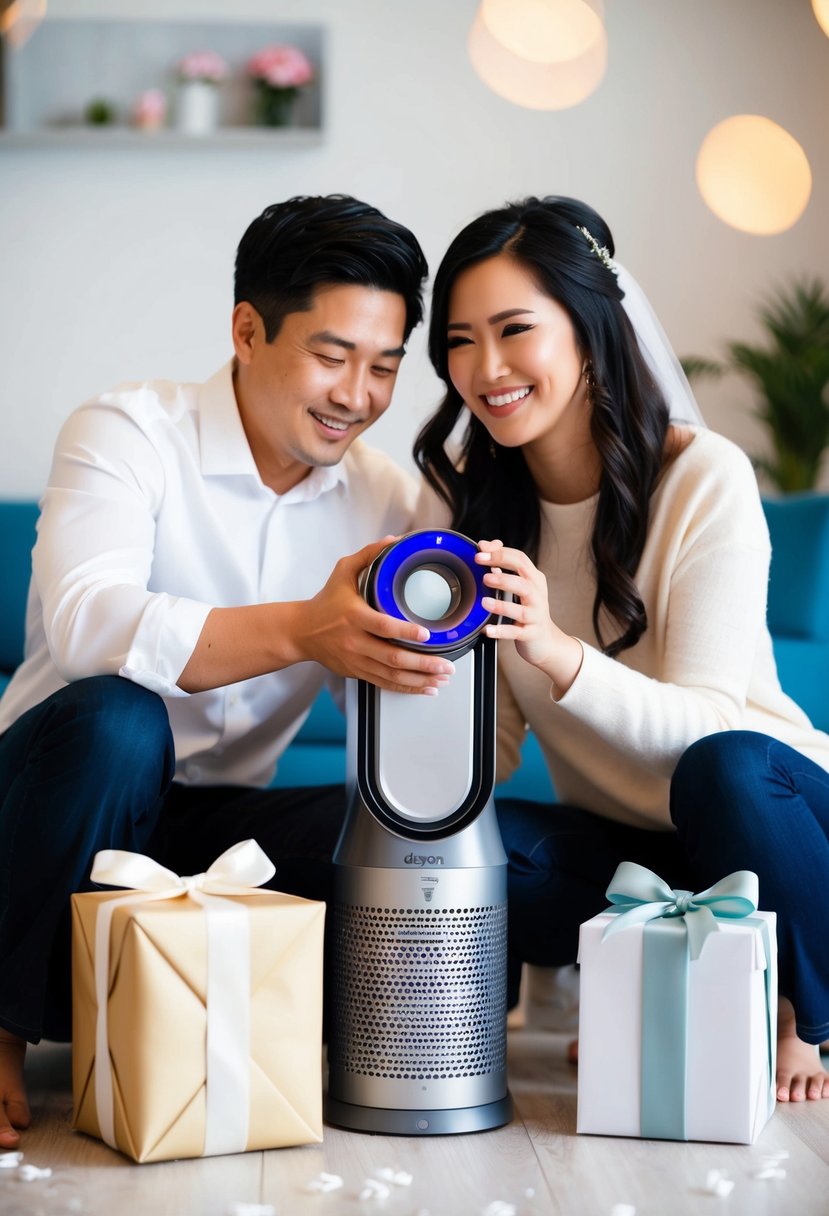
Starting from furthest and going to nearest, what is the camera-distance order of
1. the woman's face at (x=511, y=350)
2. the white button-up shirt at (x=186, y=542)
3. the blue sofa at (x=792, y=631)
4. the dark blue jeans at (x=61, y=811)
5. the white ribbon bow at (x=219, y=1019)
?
1. the blue sofa at (x=792, y=631)
2. the woman's face at (x=511, y=350)
3. the white button-up shirt at (x=186, y=542)
4. the dark blue jeans at (x=61, y=811)
5. the white ribbon bow at (x=219, y=1019)

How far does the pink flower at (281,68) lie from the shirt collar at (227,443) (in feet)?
6.90

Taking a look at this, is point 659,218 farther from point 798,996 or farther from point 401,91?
point 798,996

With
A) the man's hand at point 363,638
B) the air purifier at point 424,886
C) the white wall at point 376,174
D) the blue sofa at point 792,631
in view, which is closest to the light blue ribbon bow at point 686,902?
the air purifier at point 424,886

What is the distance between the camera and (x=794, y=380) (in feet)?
11.7

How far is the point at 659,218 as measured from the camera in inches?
148

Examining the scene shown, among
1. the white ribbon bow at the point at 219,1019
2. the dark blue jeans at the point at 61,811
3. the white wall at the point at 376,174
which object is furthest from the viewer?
the white wall at the point at 376,174

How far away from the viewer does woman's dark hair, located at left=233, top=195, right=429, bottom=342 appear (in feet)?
5.34

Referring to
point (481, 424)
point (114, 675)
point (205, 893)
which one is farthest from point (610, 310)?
point (205, 893)

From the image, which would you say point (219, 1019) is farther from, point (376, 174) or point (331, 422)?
point (376, 174)

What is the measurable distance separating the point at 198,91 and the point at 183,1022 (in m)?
2.94

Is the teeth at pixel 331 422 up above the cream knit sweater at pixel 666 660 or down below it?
above

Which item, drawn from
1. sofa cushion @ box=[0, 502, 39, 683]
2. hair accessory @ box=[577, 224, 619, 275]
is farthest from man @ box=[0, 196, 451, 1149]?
sofa cushion @ box=[0, 502, 39, 683]

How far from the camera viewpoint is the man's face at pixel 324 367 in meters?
1.63

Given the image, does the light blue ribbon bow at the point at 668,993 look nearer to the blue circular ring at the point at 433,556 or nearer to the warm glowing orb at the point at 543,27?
the blue circular ring at the point at 433,556
